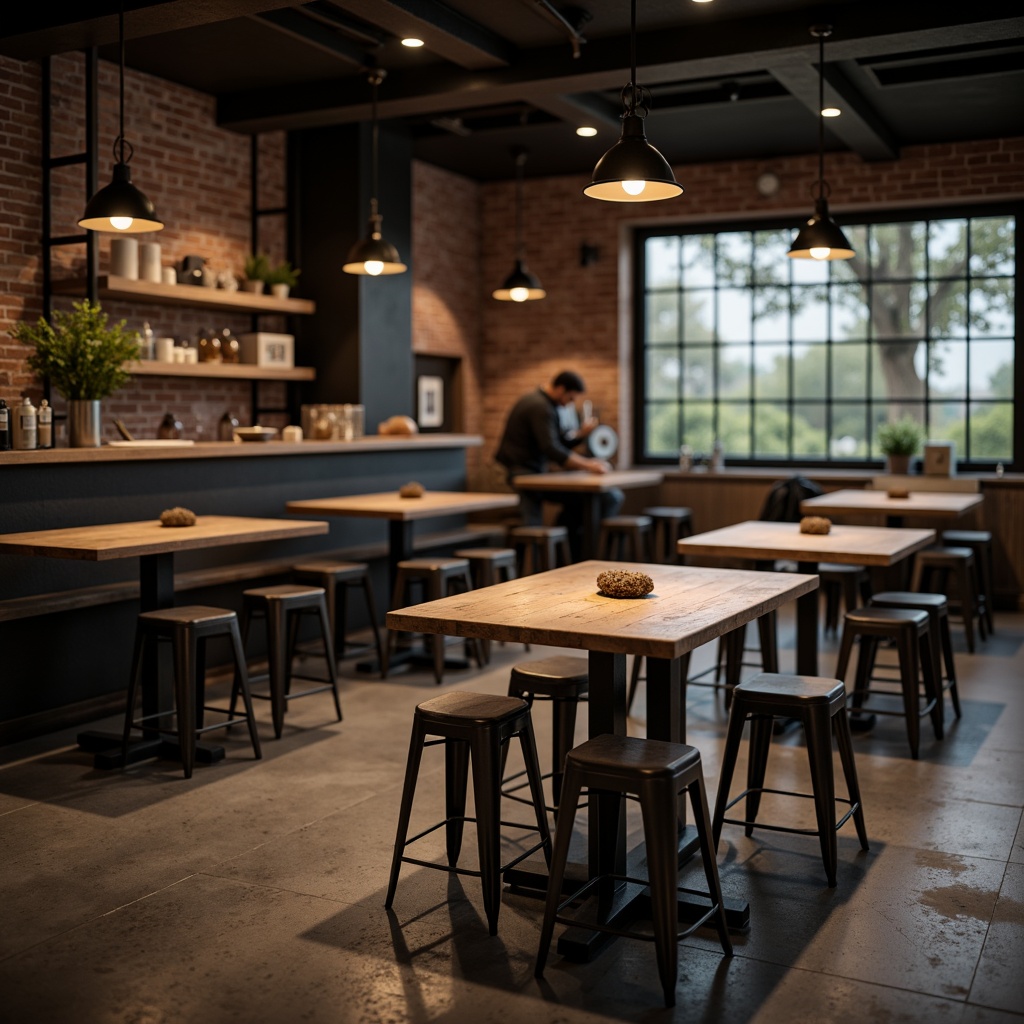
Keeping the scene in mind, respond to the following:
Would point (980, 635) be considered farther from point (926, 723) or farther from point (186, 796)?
point (186, 796)

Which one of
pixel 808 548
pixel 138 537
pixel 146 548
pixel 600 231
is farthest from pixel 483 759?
pixel 600 231

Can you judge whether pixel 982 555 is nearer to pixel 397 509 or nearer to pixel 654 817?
pixel 397 509

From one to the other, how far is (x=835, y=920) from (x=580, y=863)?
0.69 metres

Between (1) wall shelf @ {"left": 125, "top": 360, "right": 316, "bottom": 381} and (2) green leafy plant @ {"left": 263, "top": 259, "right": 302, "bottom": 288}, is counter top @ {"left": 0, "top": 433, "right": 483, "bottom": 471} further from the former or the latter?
(2) green leafy plant @ {"left": 263, "top": 259, "right": 302, "bottom": 288}

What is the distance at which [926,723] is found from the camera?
16.7 feet

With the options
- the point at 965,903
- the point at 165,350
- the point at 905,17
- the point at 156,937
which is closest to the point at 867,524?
the point at 905,17

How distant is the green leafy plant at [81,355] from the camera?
16.5 feet

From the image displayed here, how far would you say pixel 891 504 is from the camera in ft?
21.2

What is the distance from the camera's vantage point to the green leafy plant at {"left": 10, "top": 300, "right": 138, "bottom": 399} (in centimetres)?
504

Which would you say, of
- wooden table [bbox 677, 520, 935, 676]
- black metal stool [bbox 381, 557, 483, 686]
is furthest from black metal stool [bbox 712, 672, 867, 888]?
black metal stool [bbox 381, 557, 483, 686]

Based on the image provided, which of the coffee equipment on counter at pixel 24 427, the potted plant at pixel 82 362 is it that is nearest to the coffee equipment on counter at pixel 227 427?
the potted plant at pixel 82 362

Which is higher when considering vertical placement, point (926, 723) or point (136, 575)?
point (136, 575)

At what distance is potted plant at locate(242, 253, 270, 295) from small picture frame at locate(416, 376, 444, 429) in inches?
84.9

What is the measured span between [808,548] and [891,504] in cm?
205
